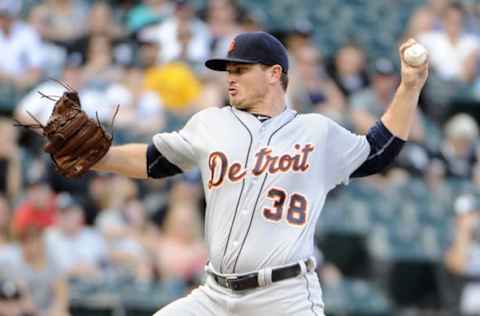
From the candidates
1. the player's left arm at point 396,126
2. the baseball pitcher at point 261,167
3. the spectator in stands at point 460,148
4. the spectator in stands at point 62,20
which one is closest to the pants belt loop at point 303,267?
the baseball pitcher at point 261,167

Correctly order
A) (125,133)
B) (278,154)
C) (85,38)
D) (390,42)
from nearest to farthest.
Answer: (278,154)
(125,133)
(85,38)
(390,42)

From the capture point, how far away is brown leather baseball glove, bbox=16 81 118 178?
5.21 meters

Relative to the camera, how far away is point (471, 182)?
12281 mm

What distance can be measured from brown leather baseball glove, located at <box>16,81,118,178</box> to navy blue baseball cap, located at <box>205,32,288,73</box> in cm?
57

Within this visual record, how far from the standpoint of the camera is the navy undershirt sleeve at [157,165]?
5379 millimetres

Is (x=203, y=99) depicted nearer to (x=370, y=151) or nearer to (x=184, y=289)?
(x=184, y=289)

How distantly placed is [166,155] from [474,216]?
619 centimetres

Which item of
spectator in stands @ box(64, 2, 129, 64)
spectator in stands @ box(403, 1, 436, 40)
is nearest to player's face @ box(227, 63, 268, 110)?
spectator in stands @ box(64, 2, 129, 64)

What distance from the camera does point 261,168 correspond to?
5188 mm

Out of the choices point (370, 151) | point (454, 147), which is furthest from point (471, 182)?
point (370, 151)

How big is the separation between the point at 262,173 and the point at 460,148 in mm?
7714

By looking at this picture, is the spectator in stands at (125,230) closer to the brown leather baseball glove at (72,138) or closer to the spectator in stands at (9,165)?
the spectator in stands at (9,165)

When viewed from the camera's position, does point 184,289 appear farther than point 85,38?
No

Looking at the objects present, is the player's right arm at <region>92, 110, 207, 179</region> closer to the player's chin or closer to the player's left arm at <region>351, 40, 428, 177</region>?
the player's chin
